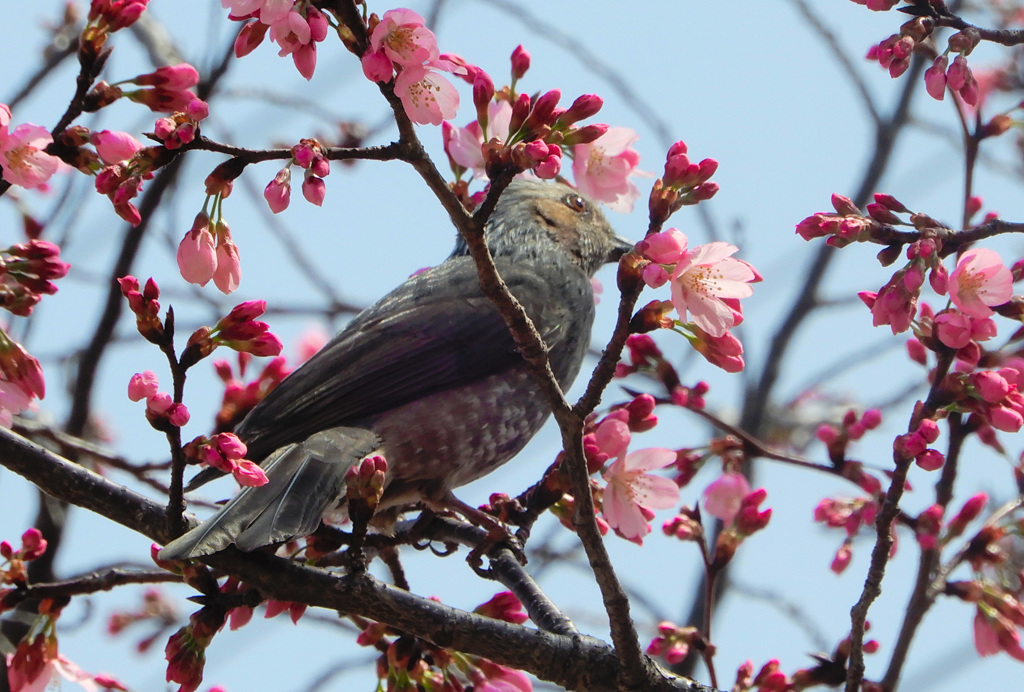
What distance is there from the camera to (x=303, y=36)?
184 centimetres

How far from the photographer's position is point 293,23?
1.82m

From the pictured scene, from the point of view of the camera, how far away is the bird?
2943mm

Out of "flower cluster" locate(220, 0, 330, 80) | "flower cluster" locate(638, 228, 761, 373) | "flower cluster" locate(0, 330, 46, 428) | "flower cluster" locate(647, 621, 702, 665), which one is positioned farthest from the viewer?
"flower cluster" locate(647, 621, 702, 665)

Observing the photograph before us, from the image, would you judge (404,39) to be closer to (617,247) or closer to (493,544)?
(493,544)

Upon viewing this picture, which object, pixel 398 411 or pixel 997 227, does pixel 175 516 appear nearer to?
pixel 398 411

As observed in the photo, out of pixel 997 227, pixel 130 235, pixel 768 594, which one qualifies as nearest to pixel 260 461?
pixel 130 235

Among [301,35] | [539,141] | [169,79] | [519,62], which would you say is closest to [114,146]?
[169,79]

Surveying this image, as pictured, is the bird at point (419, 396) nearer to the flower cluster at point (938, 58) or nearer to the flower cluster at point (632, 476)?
A: the flower cluster at point (632, 476)

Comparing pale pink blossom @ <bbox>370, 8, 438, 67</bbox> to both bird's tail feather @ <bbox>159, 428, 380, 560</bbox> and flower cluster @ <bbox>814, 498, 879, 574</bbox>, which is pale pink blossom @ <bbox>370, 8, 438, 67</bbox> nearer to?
bird's tail feather @ <bbox>159, 428, 380, 560</bbox>

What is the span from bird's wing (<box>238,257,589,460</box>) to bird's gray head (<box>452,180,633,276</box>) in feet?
1.42

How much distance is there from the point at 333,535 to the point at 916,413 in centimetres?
134

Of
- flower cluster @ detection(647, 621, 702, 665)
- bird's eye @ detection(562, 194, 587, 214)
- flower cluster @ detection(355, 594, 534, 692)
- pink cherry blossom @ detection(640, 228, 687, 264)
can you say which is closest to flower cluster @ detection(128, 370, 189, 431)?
flower cluster @ detection(355, 594, 534, 692)

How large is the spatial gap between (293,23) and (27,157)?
2.25 ft

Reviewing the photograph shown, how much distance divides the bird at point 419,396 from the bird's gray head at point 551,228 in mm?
223
